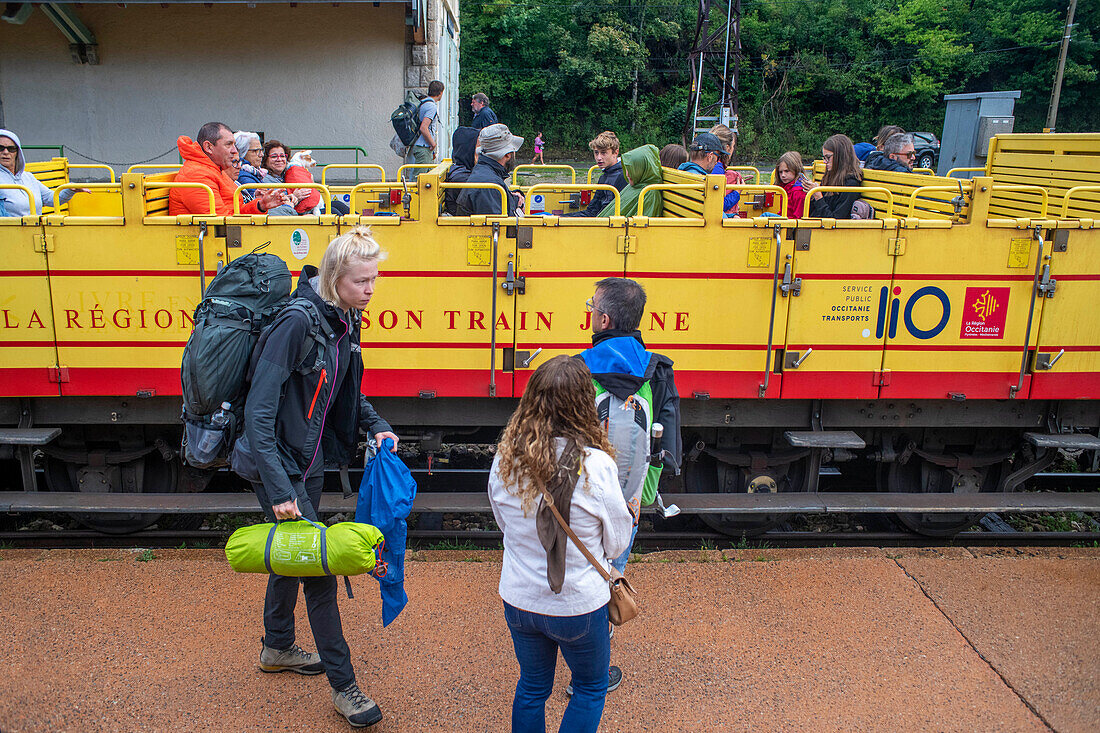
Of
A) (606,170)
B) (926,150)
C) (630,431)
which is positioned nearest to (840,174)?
(606,170)

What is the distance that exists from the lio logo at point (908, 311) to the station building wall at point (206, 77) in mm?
14192

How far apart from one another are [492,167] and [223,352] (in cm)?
334

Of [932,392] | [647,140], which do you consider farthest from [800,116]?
[932,392]

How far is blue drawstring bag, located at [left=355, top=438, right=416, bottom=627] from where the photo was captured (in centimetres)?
370

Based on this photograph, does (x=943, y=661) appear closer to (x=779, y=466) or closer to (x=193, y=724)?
(x=779, y=466)

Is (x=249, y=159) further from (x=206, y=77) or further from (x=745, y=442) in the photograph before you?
(x=206, y=77)

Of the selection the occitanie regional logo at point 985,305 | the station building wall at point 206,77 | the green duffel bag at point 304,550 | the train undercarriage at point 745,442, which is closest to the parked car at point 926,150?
the station building wall at point 206,77

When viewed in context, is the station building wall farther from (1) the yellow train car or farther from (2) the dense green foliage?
(2) the dense green foliage

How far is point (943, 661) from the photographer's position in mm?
4465

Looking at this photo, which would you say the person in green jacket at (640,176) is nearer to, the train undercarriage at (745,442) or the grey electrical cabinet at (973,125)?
the train undercarriage at (745,442)

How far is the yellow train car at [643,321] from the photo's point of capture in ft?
18.1

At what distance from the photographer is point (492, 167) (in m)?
6.30

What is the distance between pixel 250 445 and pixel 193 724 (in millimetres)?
1471

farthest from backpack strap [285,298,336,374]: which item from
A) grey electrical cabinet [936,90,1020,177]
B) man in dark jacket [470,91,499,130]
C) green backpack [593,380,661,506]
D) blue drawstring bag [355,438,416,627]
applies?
grey electrical cabinet [936,90,1020,177]
